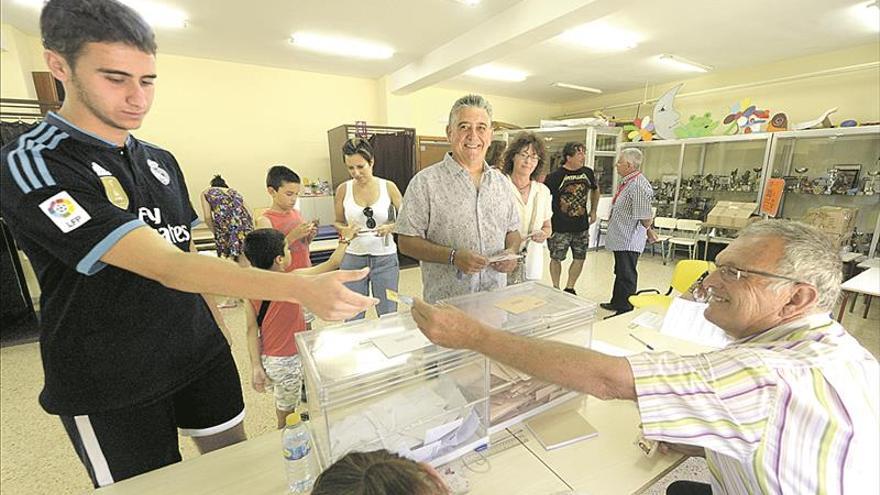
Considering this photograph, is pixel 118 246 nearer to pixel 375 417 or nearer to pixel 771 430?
pixel 375 417

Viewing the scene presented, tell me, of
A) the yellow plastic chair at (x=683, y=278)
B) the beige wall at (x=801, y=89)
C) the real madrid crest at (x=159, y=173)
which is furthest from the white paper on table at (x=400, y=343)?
the beige wall at (x=801, y=89)

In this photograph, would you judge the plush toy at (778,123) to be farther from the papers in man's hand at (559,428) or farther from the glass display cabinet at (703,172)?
the papers in man's hand at (559,428)

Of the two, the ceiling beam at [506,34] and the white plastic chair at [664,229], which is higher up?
the ceiling beam at [506,34]

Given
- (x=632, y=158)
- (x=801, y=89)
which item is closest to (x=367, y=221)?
(x=632, y=158)

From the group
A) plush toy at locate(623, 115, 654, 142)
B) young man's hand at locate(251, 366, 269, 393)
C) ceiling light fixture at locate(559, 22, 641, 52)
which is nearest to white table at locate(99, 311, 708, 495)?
young man's hand at locate(251, 366, 269, 393)

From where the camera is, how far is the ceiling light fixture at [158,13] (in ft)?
10.7

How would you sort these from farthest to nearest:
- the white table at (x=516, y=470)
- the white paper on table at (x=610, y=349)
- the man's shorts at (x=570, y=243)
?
the man's shorts at (x=570, y=243) → the white paper on table at (x=610, y=349) → the white table at (x=516, y=470)

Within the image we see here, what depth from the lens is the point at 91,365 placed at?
0.88 m

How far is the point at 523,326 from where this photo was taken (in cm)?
104

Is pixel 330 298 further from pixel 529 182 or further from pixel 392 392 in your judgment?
pixel 529 182

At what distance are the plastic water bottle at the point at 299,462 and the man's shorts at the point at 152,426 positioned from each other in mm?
328

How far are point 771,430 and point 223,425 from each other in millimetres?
1383

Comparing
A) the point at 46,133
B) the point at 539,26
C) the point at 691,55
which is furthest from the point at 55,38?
the point at 691,55

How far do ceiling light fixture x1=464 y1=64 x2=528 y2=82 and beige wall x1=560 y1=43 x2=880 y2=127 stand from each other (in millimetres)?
2827
